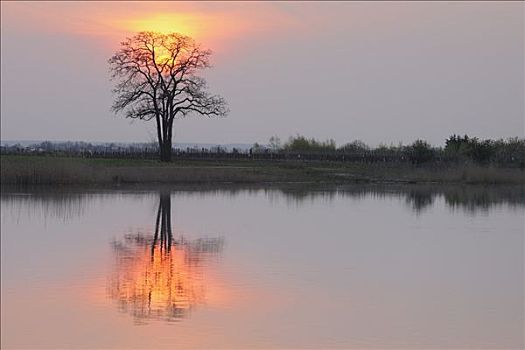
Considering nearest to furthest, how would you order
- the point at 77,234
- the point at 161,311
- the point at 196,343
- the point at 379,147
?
the point at 196,343, the point at 161,311, the point at 77,234, the point at 379,147

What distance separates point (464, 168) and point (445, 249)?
119ft

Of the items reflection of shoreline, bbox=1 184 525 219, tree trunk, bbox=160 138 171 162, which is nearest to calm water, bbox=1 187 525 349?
reflection of shoreline, bbox=1 184 525 219

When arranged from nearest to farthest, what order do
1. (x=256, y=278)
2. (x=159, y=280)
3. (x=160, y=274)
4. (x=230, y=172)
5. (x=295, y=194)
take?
(x=159, y=280), (x=256, y=278), (x=160, y=274), (x=295, y=194), (x=230, y=172)

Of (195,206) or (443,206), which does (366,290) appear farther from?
(443,206)

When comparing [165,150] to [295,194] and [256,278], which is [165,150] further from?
[256,278]

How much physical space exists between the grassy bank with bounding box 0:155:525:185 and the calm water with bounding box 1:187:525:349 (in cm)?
976

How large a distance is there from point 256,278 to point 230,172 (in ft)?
114

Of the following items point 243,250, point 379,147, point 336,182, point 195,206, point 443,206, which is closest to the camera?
point 243,250

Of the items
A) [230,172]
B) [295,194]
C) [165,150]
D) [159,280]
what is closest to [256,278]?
[159,280]

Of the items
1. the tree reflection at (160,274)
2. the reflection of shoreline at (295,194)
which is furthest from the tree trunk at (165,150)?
the tree reflection at (160,274)

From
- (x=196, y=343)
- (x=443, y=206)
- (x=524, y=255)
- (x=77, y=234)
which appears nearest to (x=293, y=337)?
(x=196, y=343)

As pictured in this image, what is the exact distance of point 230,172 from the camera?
50.6 meters

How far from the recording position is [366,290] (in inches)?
595

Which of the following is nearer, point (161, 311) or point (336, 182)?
point (161, 311)
